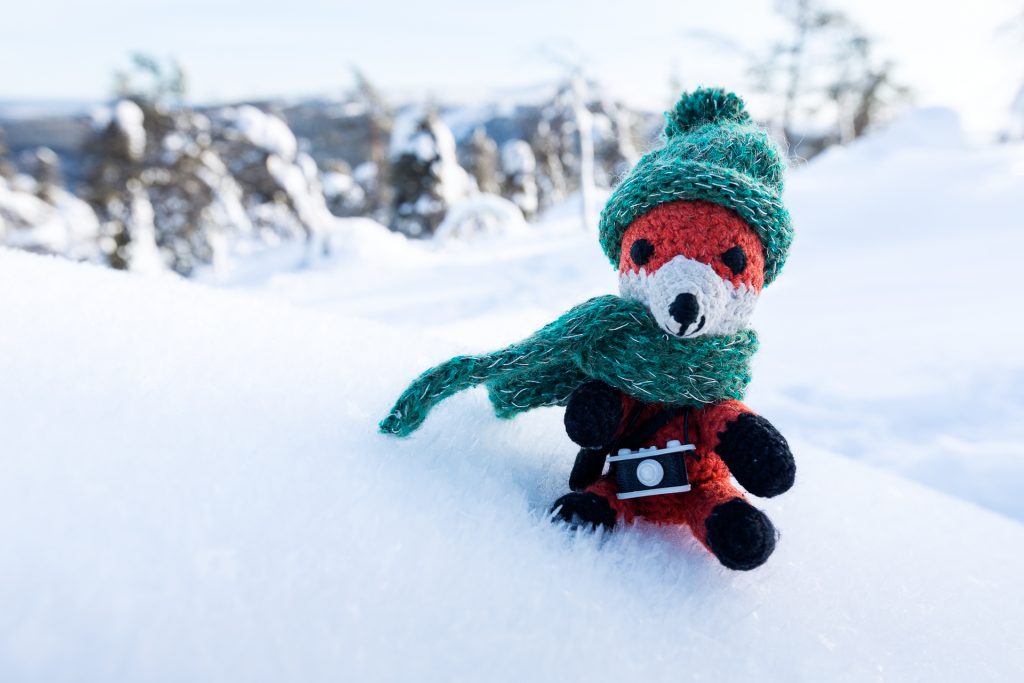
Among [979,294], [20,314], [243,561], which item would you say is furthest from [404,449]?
[979,294]

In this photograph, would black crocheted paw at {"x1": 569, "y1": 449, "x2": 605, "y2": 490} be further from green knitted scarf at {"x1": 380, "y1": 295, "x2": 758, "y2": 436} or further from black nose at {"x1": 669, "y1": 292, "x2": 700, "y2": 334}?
black nose at {"x1": 669, "y1": 292, "x2": 700, "y2": 334}

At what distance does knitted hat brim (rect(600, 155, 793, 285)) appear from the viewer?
0.74 m

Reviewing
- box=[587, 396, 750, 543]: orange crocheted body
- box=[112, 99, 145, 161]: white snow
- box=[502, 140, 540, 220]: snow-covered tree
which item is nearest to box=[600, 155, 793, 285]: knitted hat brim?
box=[587, 396, 750, 543]: orange crocheted body

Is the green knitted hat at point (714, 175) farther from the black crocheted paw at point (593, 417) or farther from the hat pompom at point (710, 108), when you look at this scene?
the black crocheted paw at point (593, 417)

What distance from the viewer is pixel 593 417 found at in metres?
0.74

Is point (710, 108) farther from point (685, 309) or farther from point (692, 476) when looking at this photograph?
point (692, 476)

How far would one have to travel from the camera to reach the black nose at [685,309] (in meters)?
0.70

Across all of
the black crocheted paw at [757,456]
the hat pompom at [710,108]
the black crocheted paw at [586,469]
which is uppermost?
the hat pompom at [710,108]

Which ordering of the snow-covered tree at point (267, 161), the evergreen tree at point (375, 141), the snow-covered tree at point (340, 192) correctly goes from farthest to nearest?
the snow-covered tree at point (340, 192) → the evergreen tree at point (375, 141) → the snow-covered tree at point (267, 161)

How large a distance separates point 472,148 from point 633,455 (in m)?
18.9

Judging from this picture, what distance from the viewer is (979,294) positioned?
2.65m

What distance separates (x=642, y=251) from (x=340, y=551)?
20.4 inches

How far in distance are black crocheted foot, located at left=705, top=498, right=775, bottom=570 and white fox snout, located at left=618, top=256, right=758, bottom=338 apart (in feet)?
0.71

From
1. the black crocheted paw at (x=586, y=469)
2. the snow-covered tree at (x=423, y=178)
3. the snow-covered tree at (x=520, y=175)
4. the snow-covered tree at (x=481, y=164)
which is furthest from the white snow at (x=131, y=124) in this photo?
the black crocheted paw at (x=586, y=469)
